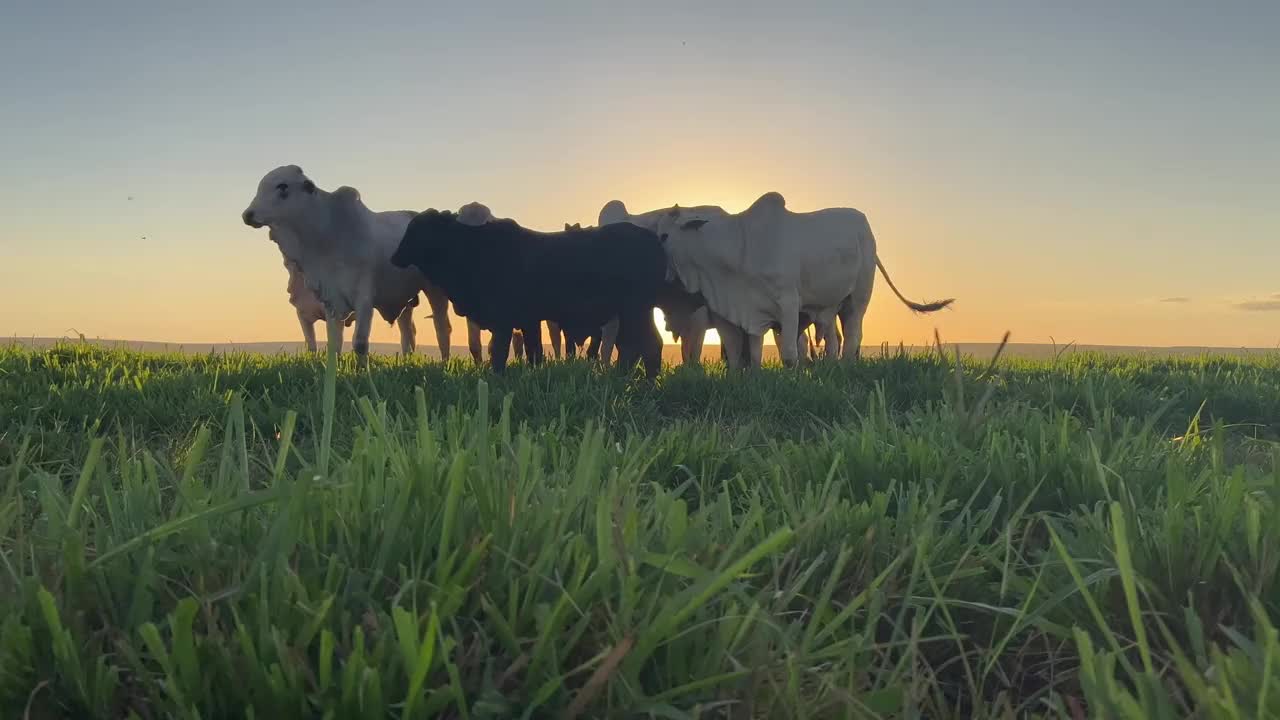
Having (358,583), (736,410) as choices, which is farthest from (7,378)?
(358,583)

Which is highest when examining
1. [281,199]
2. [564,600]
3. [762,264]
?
[281,199]

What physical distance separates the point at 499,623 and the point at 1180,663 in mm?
793

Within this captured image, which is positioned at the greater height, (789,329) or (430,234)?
(430,234)

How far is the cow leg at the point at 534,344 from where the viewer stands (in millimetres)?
6502

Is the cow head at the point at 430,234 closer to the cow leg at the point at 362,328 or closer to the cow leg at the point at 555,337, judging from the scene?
the cow leg at the point at 362,328

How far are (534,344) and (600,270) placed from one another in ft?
2.81

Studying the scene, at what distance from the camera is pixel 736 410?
5.04 m

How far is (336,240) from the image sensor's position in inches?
314

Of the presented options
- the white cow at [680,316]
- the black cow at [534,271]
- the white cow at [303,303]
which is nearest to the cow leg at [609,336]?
the white cow at [680,316]

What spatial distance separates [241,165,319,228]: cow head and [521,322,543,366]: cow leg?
2694 millimetres

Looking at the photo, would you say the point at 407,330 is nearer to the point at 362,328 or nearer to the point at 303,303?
the point at 303,303

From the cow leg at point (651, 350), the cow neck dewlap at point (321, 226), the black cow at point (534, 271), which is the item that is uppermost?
the cow neck dewlap at point (321, 226)

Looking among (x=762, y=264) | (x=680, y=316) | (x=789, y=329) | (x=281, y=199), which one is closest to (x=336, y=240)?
(x=281, y=199)

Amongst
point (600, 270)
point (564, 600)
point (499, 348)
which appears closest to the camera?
point (564, 600)
